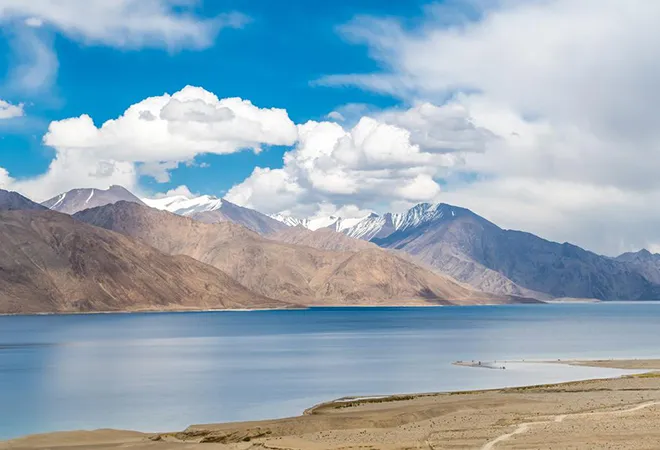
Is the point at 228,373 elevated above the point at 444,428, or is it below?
below

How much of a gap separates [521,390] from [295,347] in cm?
8045

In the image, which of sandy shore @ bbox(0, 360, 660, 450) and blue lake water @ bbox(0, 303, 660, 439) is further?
blue lake water @ bbox(0, 303, 660, 439)

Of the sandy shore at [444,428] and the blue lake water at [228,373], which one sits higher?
the sandy shore at [444,428]

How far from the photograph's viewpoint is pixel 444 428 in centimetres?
4534

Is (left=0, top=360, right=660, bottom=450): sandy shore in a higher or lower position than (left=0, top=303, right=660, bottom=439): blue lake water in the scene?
higher

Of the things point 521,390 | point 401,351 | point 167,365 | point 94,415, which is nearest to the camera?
point 94,415

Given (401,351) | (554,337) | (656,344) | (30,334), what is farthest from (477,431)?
(30,334)

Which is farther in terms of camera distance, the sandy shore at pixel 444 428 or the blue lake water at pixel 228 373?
the blue lake water at pixel 228 373

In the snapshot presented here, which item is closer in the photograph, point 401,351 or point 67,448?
point 67,448

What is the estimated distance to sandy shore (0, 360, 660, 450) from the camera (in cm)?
3959

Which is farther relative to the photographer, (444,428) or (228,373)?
(228,373)

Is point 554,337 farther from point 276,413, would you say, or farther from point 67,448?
point 67,448

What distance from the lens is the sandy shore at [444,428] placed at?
39.6 metres

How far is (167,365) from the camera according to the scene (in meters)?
108
